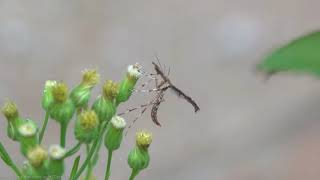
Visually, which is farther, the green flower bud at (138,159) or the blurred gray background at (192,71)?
the blurred gray background at (192,71)

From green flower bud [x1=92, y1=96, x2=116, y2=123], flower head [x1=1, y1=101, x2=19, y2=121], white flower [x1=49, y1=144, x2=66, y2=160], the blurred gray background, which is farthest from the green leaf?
the blurred gray background

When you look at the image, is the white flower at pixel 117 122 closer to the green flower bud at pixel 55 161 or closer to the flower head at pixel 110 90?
the flower head at pixel 110 90

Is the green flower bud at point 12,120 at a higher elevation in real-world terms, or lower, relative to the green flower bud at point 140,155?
lower

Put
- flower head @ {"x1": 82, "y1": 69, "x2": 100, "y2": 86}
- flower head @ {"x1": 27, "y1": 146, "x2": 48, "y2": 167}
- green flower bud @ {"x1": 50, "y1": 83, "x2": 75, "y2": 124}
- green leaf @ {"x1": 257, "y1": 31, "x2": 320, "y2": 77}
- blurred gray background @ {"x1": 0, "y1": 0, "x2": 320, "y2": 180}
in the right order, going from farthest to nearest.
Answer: blurred gray background @ {"x1": 0, "y1": 0, "x2": 320, "y2": 180}, flower head @ {"x1": 82, "y1": 69, "x2": 100, "y2": 86}, green flower bud @ {"x1": 50, "y1": 83, "x2": 75, "y2": 124}, flower head @ {"x1": 27, "y1": 146, "x2": 48, "y2": 167}, green leaf @ {"x1": 257, "y1": 31, "x2": 320, "y2": 77}

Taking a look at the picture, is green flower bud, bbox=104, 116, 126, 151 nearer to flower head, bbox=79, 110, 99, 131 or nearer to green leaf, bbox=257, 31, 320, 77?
flower head, bbox=79, 110, 99, 131

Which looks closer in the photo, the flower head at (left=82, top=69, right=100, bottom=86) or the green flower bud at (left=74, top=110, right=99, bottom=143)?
the green flower bud at (left=74, top=110, right=99, bottom=143)

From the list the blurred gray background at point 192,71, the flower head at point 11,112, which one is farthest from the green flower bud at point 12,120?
the blurred gray background at point 192,71
